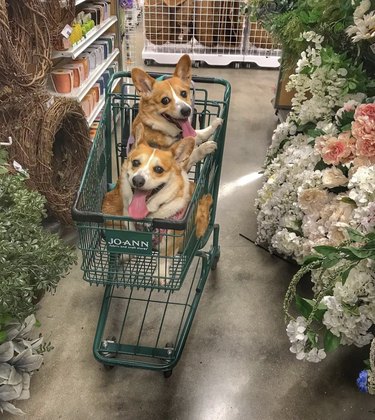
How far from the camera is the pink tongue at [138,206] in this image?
1.44 m

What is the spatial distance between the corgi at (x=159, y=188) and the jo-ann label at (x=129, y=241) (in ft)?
0.18

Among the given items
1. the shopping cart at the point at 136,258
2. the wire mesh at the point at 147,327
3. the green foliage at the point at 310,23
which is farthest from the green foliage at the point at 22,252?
the green foliage at the point at 310,23

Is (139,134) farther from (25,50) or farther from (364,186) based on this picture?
Answer: (25,50)

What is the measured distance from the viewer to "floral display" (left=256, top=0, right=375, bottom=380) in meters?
1.41

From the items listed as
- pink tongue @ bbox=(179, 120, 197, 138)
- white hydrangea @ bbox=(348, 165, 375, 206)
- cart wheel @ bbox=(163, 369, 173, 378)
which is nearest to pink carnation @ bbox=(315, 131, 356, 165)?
white hydrangea @ bbox=(348, 165, 375, 206)

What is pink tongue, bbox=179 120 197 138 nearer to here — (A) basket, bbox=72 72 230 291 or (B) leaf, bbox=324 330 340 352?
(A) basket, bbox=72 72 230 291

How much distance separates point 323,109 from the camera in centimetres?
216

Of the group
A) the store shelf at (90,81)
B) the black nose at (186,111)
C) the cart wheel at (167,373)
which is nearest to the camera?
the black nose at (186,111)

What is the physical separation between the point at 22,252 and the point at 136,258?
439 mm

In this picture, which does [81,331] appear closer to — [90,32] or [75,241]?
[75,241]

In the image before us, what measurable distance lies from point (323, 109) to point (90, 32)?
6.31 feet

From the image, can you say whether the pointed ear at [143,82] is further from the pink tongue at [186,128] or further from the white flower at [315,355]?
the white flower at [315,355]

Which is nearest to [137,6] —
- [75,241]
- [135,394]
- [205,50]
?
[205,50]

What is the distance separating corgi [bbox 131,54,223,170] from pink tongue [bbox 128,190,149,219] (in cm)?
32
